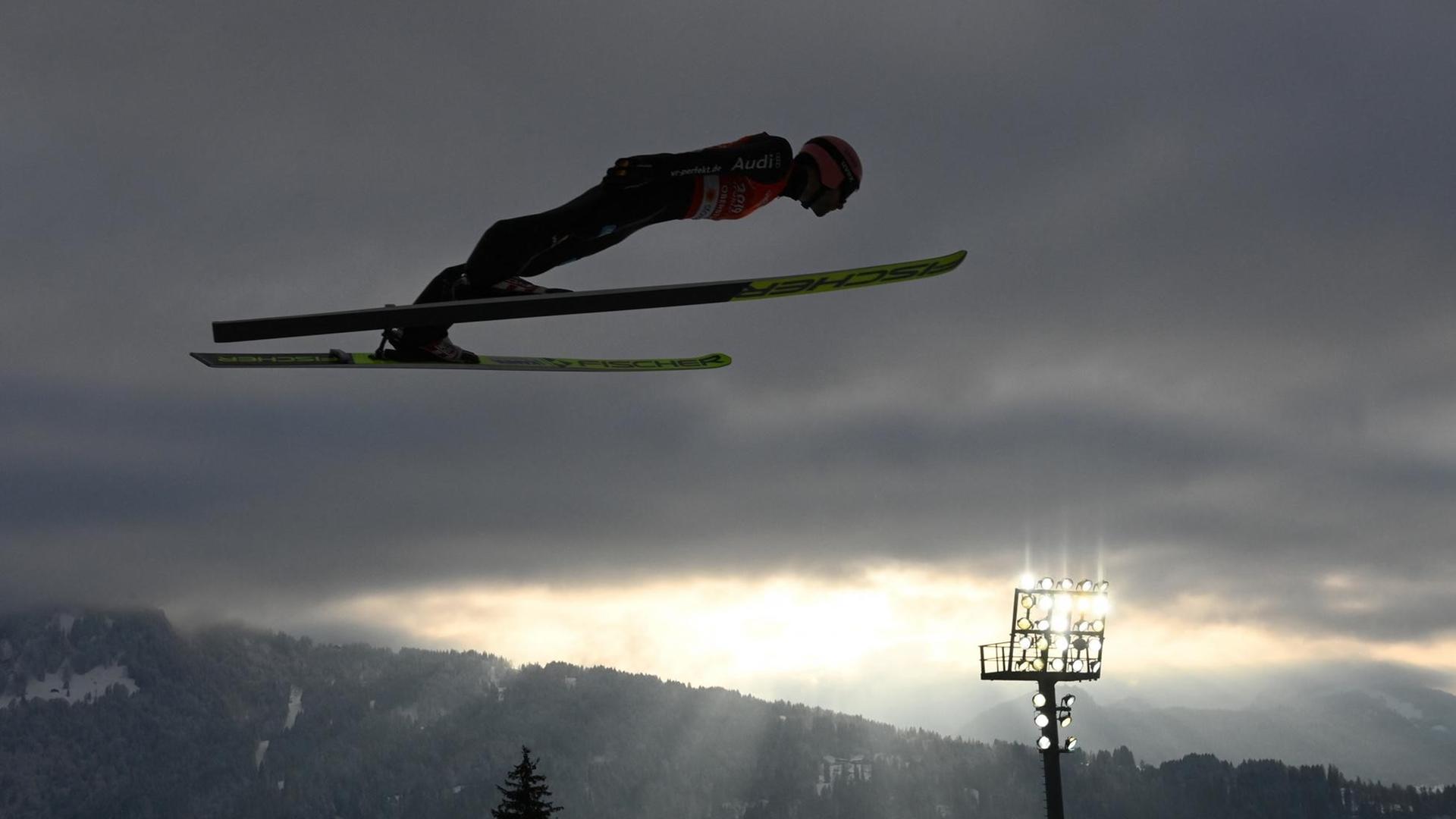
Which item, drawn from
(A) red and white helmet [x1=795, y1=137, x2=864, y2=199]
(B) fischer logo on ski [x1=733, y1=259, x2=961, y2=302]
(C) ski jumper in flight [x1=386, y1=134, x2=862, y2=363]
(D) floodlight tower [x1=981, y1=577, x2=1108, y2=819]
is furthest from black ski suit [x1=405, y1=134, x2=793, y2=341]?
(D) floodlight tower [x1=981, y1=577, x2=1108, y2=819]

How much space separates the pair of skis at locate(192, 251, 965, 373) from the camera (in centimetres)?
786

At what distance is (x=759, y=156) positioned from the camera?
8.12 m

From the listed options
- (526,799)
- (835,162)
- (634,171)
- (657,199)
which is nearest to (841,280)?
(835,162)

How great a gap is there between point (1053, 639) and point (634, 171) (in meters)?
26.1

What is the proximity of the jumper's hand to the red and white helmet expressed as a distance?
1358 millimetres

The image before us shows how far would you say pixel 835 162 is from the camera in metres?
8.47

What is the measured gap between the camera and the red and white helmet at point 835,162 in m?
8.43

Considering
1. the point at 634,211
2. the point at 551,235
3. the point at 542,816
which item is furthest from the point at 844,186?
the point at 542,816

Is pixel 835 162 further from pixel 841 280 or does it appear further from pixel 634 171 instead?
pixel 634 171

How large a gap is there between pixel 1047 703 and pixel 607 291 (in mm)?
24654

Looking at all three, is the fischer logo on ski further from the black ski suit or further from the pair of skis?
the black ski suit

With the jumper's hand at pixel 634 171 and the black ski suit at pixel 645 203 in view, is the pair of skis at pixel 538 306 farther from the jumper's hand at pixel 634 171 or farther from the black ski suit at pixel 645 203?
the jumper's hand at pixel 634 171

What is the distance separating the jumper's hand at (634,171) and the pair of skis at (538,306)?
808mm

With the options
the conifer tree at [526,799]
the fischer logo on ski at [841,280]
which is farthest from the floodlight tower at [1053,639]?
the fischer logo on ski at [841,280]
